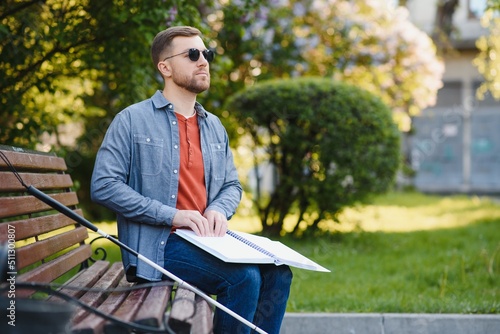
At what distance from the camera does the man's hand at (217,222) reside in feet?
11.0

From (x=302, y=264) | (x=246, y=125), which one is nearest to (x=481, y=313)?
(x=302, y=264)

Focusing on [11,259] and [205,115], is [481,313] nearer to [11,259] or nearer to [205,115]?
[205,115]

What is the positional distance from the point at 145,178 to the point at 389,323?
216 cm

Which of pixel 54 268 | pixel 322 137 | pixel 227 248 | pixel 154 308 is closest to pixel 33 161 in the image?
pixel 54 268

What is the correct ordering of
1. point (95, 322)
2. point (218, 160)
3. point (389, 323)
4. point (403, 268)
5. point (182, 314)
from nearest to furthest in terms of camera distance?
point (95, 322) < point (182, 314) < point (218, 160) < point (389, 323) < point (403, 268)

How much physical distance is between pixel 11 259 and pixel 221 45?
8.14m

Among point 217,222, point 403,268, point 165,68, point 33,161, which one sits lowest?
point 403,268

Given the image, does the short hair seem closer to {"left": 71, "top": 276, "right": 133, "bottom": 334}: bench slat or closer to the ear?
the ear

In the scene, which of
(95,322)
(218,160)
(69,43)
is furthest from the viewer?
(69,43)

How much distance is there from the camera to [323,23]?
40.1 feet

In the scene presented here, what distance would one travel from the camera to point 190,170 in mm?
3539

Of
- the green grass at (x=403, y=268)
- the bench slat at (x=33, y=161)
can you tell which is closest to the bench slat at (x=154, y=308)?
the bench slat at (x=33, y=161)

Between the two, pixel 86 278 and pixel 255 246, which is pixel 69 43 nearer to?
pixel 86 278

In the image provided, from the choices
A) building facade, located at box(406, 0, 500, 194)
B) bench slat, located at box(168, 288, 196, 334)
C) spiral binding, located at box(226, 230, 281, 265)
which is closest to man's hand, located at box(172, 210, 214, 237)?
spiral binding, located at box(226, 230, 281, 265)
